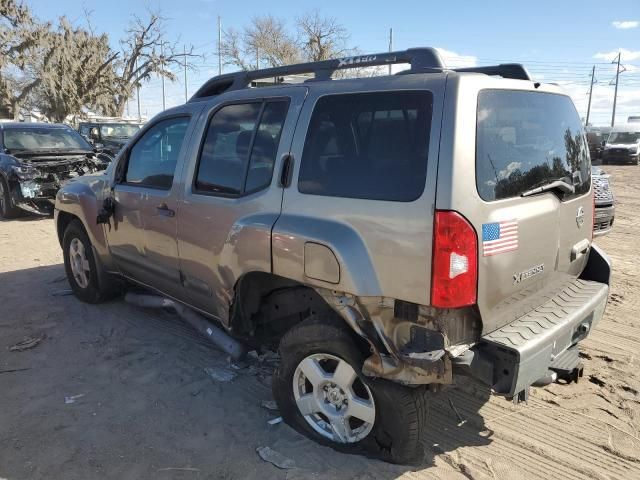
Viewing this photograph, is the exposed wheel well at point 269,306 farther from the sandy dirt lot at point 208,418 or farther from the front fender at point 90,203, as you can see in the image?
the front fender at point 90,203

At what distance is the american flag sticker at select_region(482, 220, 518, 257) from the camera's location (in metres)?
2.34

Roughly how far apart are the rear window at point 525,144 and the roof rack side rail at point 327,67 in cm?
40

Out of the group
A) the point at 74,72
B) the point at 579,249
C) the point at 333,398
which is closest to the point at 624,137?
the point at 579,249

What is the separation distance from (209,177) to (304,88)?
3.16ft

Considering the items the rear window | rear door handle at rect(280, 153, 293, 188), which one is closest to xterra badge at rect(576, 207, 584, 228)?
the rear window

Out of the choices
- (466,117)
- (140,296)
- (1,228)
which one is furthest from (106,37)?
(466,117)

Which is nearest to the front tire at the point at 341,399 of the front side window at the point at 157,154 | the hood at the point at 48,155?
the front side window at the point at 157,154

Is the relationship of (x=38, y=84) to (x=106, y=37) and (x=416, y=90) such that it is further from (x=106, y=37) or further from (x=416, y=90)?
(x=416, y=90)

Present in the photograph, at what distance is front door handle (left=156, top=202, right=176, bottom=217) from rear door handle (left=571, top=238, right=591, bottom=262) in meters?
2.68

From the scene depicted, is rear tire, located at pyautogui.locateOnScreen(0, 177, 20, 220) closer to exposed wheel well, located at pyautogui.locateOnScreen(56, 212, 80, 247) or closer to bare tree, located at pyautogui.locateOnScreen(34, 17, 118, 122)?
exposed wheel well, located at pyautogui.locateOnScreen(56, 212, 80, 247)

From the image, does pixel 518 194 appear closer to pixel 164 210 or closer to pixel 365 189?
pixel 365 189

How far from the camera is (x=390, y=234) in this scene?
7.83 feet

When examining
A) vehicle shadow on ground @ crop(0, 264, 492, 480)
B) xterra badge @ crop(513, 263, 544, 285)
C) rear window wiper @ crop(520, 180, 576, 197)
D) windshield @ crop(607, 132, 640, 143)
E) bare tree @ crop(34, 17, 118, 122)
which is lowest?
vehicle shadow on ground @ crop(0, 264, 492, 480)

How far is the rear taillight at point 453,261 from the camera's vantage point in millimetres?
2256
